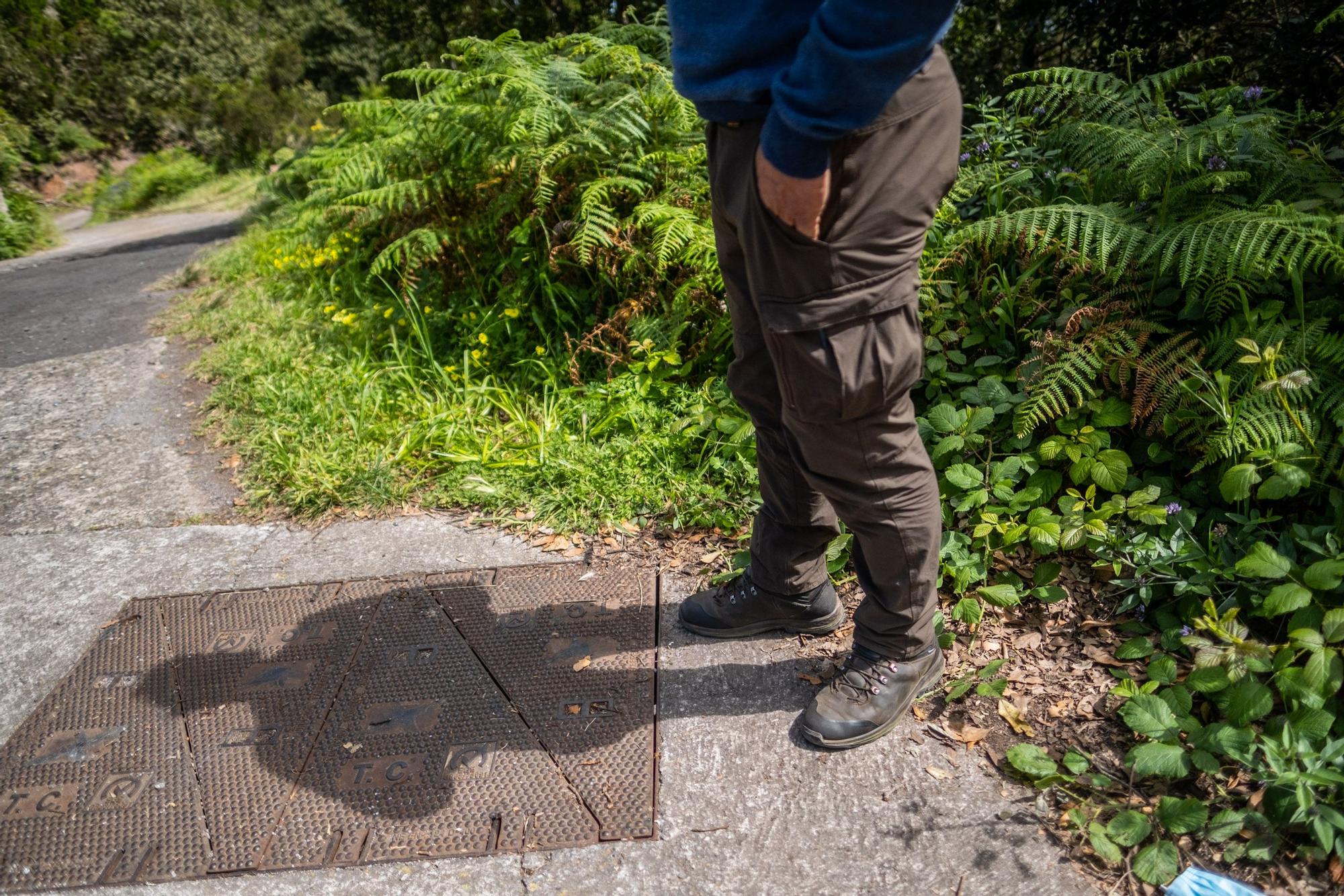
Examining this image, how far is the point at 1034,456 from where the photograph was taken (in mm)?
2453

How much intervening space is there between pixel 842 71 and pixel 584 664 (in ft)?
5.10

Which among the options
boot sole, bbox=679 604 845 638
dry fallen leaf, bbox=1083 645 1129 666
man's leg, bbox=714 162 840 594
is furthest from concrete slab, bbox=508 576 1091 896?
dry fallen leaf, bbox=1083 645 1129 666

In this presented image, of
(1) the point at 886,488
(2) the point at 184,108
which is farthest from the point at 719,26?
(2) the point at 184,108

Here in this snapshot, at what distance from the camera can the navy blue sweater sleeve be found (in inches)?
50.8

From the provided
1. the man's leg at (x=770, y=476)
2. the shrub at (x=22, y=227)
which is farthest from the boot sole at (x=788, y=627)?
the shrub at (x=22, y=227)

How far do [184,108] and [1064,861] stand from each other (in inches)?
946

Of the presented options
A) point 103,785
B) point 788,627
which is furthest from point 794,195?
point 103,785

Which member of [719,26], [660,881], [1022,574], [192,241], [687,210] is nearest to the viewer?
[719,26]

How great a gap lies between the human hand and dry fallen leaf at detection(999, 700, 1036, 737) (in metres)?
1.19

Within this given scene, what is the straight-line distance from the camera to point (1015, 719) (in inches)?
76.2

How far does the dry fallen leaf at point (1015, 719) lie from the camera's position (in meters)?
1.91

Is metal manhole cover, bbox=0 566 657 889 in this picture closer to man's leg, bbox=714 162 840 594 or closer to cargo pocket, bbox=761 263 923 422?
man's leg, bbox=714 162 840 594

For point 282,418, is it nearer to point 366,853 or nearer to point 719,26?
point 366,853

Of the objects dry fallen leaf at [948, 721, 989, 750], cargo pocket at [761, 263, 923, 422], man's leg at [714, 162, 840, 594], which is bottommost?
dry fallen leaf at [948, 721, 989, 750]
